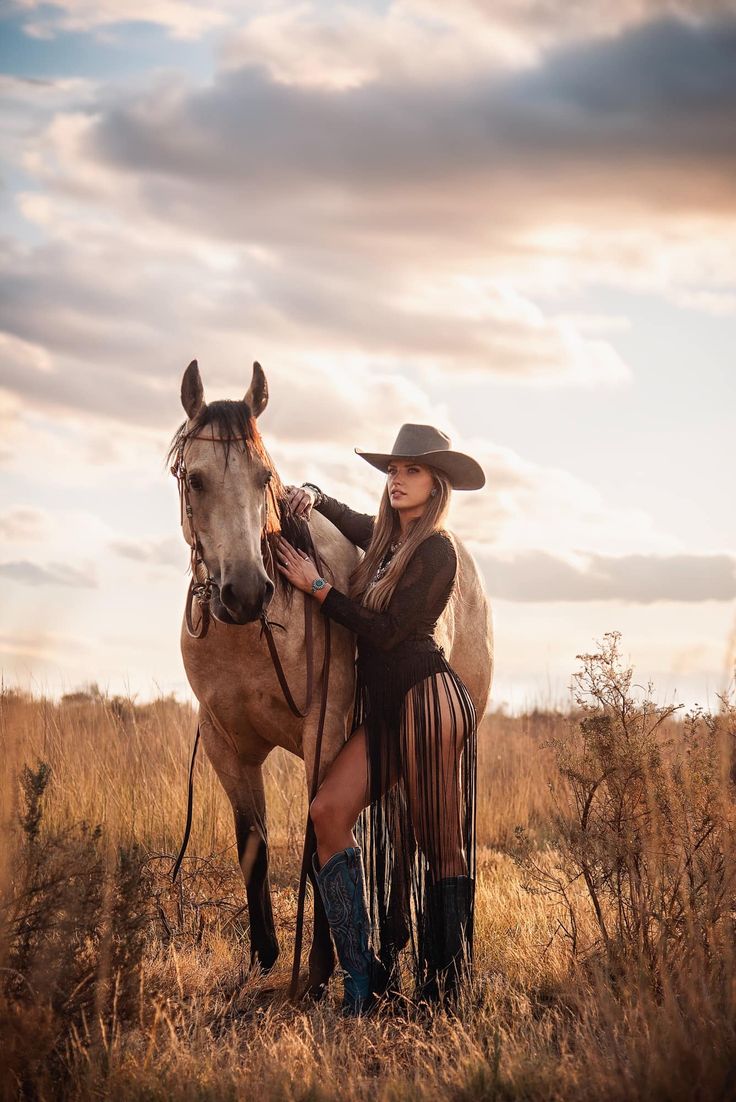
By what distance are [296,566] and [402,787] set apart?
3.38 feet

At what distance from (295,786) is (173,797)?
1.30 m

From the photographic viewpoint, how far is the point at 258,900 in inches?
180

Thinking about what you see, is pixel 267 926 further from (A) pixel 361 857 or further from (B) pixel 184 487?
(B) pixel 184 487

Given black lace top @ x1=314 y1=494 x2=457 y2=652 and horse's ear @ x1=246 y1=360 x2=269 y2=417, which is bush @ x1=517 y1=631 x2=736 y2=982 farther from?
horse's ear @ x1=246 y1=360 x2=269 y2=417

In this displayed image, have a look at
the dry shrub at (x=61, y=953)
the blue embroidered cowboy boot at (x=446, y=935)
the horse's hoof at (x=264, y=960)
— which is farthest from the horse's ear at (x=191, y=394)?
the horse's hoof at (x=264, y=960)

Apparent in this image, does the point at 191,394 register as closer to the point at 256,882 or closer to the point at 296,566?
the point at 296,566

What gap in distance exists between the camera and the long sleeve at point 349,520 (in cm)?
505

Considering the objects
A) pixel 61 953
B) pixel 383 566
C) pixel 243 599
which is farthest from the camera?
pixel 383 566

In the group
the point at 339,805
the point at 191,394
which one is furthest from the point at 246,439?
the point at 339,805

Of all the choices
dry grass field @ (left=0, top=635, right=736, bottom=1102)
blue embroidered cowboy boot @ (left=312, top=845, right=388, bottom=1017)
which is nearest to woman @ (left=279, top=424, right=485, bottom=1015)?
blue embroidered cowboy boot @ (left=312, top=845, right=388, bottom=1017)

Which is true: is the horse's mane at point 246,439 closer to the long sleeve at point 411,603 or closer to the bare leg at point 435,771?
the long sleeve at point 411,603

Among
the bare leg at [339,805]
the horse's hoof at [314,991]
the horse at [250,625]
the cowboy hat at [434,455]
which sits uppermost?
the cowboy hat at [434,455]

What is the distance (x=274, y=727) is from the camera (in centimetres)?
440

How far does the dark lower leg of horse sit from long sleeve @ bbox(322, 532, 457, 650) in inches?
45.4
